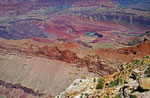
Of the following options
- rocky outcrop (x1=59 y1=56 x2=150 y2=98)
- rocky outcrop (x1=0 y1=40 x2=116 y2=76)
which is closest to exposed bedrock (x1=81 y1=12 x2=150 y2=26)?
rocky outcrop (x1=0 y1=40 x2=116 y2=76)

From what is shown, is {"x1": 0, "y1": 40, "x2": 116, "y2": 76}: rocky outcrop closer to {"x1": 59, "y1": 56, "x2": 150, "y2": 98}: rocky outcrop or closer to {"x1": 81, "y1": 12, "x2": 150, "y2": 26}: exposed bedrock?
{"x1": 59, "y1": 56, "x2": 150, "y2": 98}: rocky outcrop

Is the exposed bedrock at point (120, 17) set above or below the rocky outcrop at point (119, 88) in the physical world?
below

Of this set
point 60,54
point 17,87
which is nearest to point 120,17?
point 60,54

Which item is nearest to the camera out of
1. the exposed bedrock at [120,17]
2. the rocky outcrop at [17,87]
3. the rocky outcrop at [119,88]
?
the rocky outcrop at [119,88]

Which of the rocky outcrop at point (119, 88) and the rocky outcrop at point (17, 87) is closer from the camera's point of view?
the rocky outcrop at point (119, 88)

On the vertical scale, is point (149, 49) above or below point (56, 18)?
above

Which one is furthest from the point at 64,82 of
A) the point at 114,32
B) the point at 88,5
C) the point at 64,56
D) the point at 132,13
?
the point at 88,5

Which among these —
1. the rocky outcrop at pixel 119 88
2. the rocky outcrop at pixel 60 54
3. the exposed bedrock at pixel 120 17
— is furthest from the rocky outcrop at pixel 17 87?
the exposed bedrock at pixel 120 17

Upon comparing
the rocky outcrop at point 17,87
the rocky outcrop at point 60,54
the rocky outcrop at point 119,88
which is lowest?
the rocky outcrop at point 17,87

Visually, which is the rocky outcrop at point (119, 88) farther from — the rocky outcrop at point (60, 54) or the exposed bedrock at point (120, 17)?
the exposed bedrock at point (120, 17)

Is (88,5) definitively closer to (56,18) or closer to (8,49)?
(56,18)

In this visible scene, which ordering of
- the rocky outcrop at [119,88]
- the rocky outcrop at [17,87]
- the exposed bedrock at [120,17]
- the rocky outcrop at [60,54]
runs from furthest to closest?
1. the exposed bedrock at [120,17]
2. the rocky outcrop at [17,87]
3. the rocky outcrop at [60,54]
4. the rocky outcrop at [119,88]
